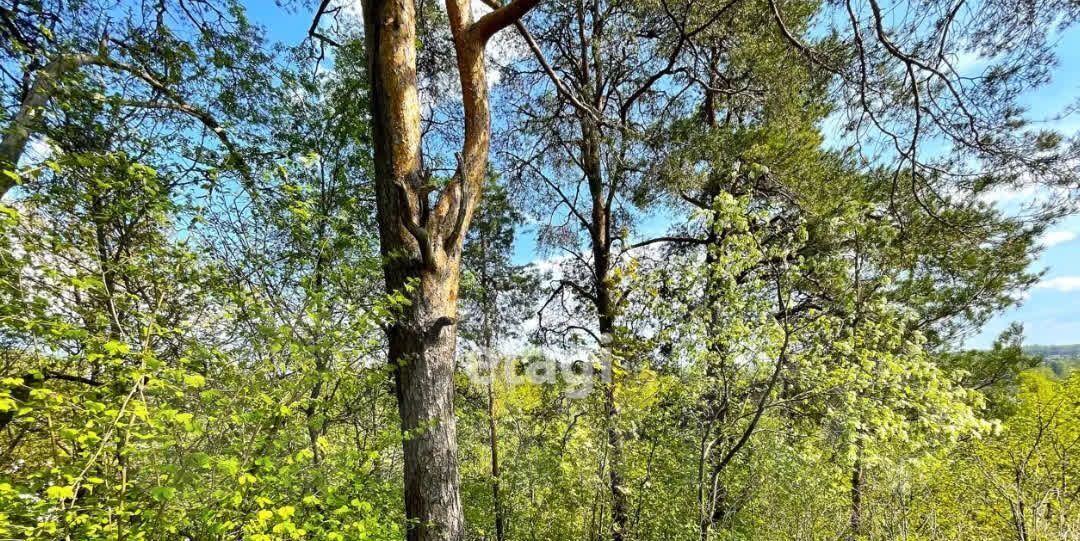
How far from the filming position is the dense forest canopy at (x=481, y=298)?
1698 mm

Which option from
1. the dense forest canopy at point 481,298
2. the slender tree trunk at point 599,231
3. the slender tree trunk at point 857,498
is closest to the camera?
the dense forest canopy at point 481,298

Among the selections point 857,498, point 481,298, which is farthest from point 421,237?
point 857,498

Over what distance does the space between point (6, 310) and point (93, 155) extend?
2.08ft

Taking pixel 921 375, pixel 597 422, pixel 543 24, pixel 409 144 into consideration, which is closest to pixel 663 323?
pixel 597 422

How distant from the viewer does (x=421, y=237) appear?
2.12 meters

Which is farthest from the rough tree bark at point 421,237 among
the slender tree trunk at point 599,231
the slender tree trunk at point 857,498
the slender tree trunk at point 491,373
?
the slender tree trunk at point 857,498

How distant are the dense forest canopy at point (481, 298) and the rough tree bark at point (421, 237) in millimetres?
19

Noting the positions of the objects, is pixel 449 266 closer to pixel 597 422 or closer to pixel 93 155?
pixel 93 155

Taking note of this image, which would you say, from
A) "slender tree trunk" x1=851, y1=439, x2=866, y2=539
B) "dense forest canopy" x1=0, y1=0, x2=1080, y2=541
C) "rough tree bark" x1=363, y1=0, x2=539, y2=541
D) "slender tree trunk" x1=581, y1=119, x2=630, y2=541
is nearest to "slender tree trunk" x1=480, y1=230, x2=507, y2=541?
"dense forest canopy" x1=0, y1=0, x2=1080, y2=541

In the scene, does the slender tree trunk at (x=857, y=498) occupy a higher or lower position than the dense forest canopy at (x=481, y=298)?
lower

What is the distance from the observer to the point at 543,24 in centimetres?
579

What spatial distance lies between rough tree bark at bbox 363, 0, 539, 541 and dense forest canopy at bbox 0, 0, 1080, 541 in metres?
0.02

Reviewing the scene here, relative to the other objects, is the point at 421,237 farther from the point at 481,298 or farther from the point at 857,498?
the point at 857,498

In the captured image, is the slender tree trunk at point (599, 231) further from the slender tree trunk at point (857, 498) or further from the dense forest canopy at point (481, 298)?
the slender tree trunk at point (857, 498)
